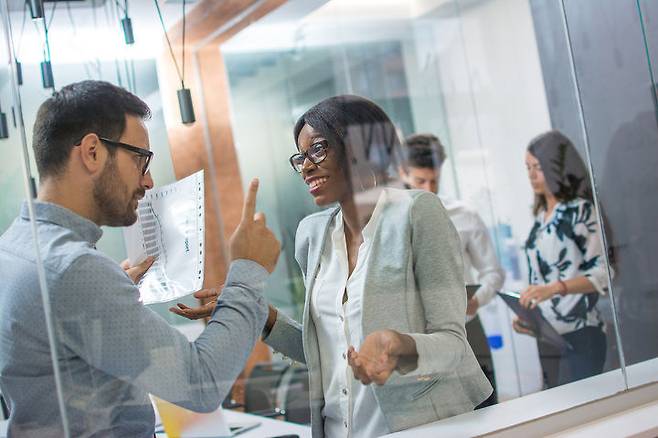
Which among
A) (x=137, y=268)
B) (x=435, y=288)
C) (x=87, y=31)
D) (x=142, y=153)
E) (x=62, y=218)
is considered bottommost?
(x=435, y=288)

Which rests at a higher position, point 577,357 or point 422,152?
point 422,152

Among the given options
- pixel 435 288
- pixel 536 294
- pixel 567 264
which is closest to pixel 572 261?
pixel 567 264

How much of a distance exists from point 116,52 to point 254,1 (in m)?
0.42

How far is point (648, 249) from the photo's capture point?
11.2ft

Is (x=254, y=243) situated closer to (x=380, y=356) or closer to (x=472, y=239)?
(x=380, y=356)

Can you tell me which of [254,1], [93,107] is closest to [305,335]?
[93,107]

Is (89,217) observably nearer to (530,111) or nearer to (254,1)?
(254,1)

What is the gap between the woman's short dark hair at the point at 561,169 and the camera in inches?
140

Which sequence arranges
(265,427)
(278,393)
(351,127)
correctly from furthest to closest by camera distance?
(278,393) < (265,427) < (351,127)

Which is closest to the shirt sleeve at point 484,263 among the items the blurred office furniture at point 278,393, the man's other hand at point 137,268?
the blurred office furniture at point 278,393

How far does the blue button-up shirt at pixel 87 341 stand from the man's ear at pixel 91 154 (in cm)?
10

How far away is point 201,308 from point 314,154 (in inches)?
17.4

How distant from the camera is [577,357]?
Answer: 10.4 feet

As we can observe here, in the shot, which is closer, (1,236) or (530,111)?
(1,236)
